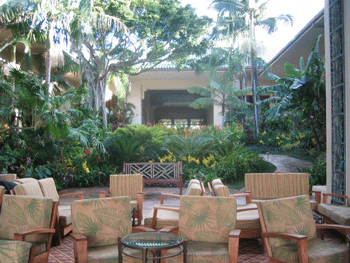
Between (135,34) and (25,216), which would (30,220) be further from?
(135,34)

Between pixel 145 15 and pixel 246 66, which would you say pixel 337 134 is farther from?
pixel 246 66

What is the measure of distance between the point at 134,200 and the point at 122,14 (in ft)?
32.3

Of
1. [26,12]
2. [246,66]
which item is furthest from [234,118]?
[26,12]

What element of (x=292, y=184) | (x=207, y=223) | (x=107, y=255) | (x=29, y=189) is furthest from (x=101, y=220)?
(x=292, y=184)

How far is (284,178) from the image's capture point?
6152 millimetres

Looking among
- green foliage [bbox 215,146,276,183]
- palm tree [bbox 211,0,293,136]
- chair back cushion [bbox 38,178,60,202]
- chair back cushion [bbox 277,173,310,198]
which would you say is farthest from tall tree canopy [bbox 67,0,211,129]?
chair back cushion [bbox 277,173,310,198]

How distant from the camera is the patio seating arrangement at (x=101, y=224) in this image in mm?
3289

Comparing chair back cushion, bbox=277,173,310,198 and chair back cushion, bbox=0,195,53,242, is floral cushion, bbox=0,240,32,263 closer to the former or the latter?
chair back cushion, bbox=0,195,53,242

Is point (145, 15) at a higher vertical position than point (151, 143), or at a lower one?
higher

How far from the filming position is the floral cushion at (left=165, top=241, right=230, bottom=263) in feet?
10.5

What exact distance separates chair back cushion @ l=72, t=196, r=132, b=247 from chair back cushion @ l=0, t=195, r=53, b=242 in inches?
15.4

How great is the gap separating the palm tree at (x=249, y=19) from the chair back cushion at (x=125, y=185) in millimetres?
12169

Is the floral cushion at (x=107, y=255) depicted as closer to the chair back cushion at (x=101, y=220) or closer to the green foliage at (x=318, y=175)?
the chair back cushion at (x=101, y=220)

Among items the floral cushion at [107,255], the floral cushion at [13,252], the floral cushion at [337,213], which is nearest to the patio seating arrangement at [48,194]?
the floral cushion at [107,255]
